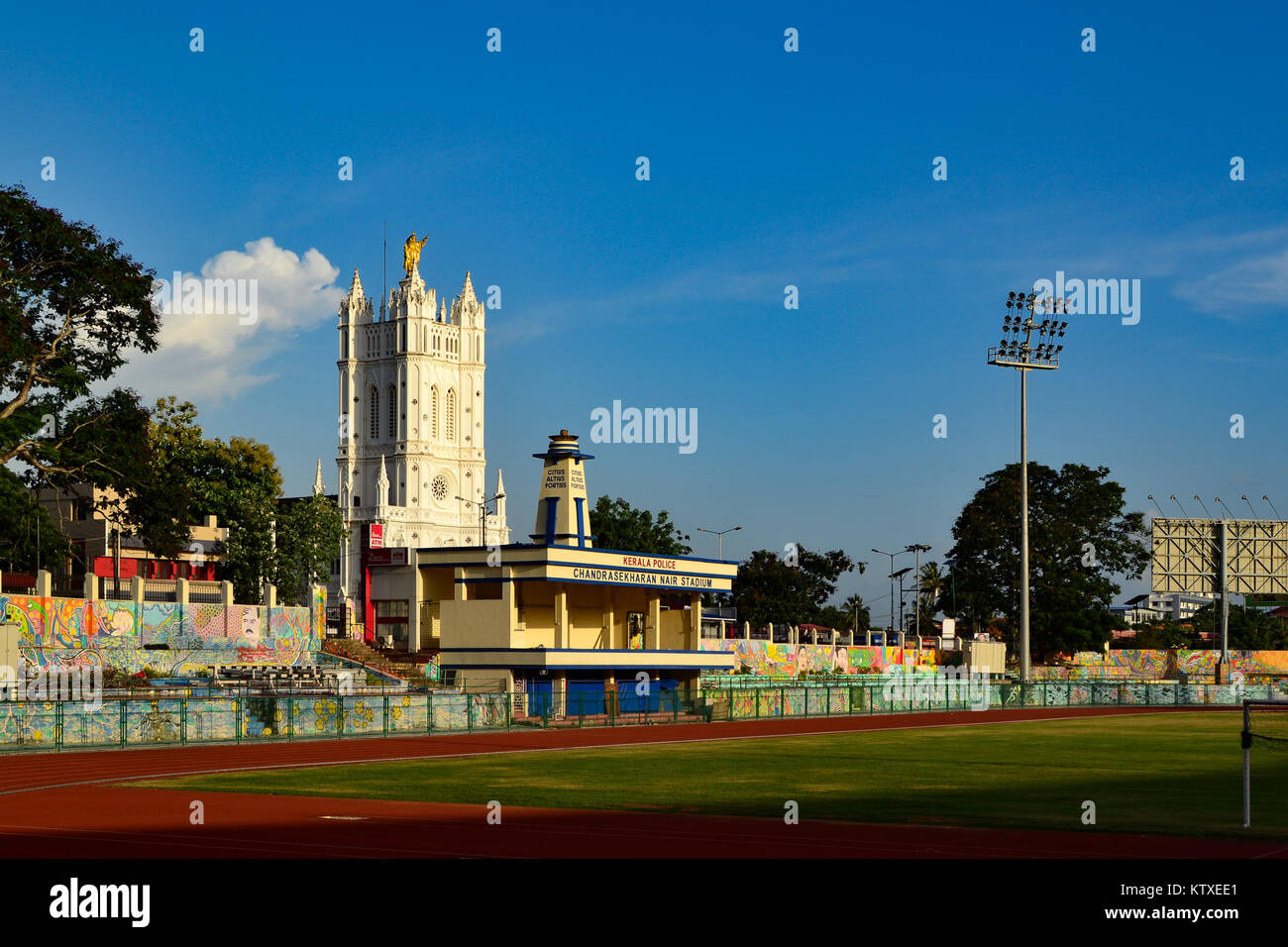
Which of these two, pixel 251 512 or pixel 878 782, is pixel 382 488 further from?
pixel 878 782

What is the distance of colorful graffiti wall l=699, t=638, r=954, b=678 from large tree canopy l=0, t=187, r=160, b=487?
43509 mm

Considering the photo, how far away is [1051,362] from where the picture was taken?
237 feet

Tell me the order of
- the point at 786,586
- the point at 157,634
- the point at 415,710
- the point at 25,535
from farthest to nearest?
1. the point at 786,586
2. the point at 25,535
3. the point at 157,634
4. the point at 415,710

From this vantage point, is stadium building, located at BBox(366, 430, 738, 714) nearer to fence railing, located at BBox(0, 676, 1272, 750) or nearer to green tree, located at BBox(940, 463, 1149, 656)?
fence railing, located at BBox(0, 676, 1272, 750)

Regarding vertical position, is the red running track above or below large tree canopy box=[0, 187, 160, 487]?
below

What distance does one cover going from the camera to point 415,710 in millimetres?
43719

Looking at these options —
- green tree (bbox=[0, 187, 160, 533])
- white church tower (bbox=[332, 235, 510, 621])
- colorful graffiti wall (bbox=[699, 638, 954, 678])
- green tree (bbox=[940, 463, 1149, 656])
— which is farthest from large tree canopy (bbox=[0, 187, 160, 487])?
white church tower (bbox=[332, 235, 510, 621])

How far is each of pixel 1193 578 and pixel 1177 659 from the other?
28.4 m

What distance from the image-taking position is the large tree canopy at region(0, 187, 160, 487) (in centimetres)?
5545

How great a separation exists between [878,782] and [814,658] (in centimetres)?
7877

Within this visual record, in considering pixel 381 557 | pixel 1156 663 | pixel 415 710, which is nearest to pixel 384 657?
pixel 415 710

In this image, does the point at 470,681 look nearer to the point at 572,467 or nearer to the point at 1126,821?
the point at 572,467

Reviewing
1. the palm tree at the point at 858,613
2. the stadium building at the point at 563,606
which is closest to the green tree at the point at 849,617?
the palm tree at the point at 858,613
